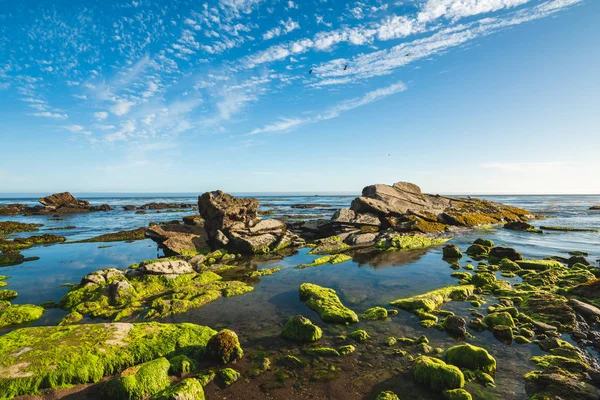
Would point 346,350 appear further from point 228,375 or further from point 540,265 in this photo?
point 540,265

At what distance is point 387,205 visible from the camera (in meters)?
37.0

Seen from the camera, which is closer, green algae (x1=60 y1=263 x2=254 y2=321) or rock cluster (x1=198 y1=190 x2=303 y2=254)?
green algae (x1=60 y1=263 x2=254 y2=321)

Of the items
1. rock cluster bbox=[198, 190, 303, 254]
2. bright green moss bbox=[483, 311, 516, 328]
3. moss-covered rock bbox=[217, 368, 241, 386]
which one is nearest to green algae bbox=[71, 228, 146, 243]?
rock cluster bbox=[198, 190, 303, 254]

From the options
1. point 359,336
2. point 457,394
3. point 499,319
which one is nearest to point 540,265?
point 499,319

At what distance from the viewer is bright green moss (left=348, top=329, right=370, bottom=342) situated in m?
9.88

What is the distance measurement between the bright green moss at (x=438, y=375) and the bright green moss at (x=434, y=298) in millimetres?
4565

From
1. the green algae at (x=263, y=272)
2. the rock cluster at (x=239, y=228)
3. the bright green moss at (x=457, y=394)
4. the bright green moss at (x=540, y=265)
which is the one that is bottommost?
the green algae at (x=263, y=272)

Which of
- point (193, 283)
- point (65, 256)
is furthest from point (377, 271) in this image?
point (65, 256)

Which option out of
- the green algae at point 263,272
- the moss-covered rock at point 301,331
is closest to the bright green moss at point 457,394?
the moss-covered rock at point 301,331

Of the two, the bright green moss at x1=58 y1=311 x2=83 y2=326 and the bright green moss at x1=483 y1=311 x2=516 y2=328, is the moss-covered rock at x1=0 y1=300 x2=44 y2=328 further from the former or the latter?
the bright green moss at x1=483 y1=311 x2=516 y2=328

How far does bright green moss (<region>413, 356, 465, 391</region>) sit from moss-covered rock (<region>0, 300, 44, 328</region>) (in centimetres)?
1470

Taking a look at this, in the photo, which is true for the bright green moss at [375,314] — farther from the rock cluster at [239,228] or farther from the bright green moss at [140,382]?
the rock cluster at [239,228]

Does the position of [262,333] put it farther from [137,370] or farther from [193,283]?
[193,283]

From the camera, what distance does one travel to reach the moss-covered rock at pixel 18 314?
37.7ft
